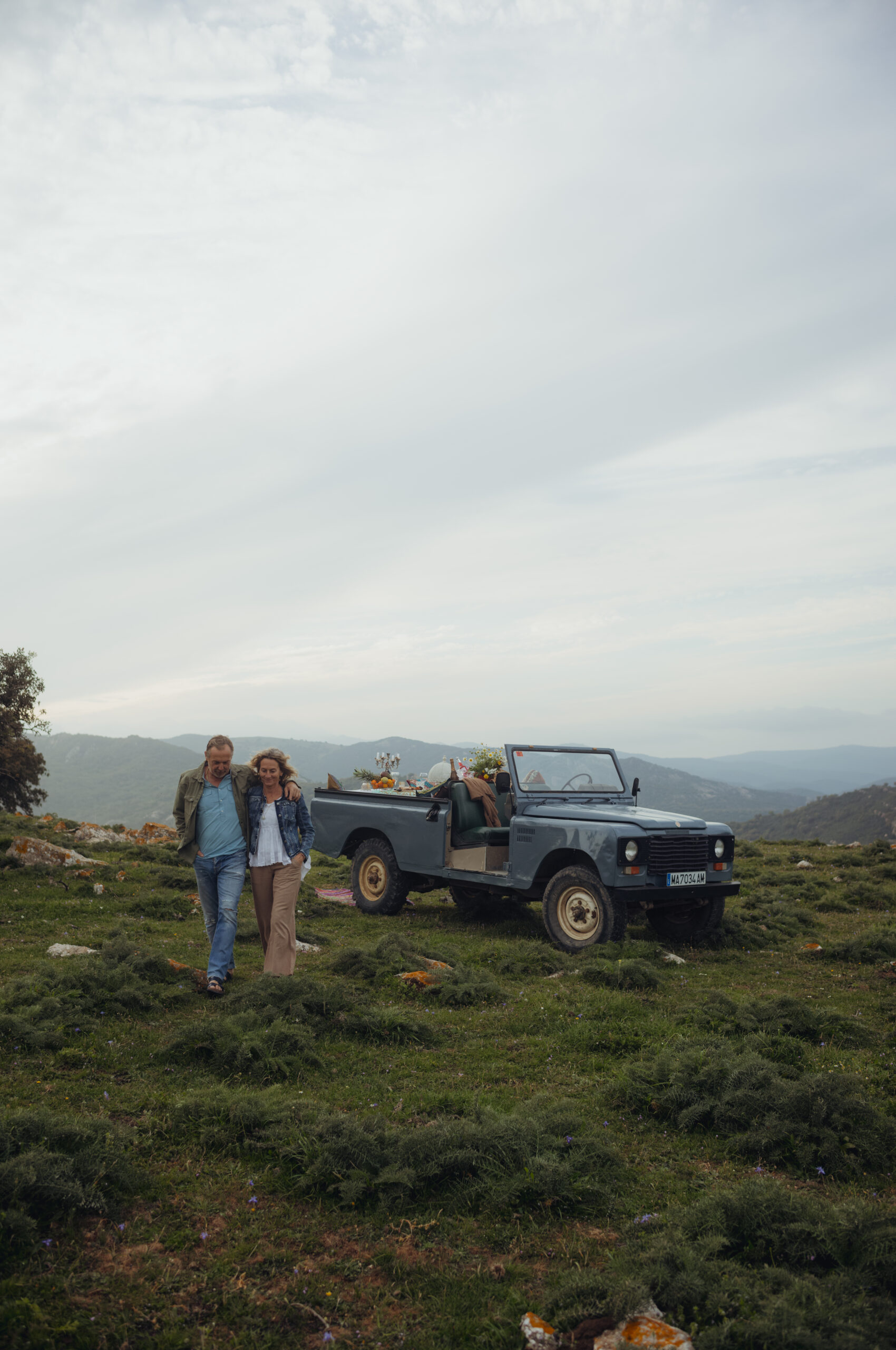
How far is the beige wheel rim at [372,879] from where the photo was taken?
11.5 meters

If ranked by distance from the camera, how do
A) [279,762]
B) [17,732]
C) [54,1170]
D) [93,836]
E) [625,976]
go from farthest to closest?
[17,732] < [93,836] < [625,976] < [279,762] < [54,1170]

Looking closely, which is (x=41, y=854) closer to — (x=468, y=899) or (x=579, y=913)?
(x=468, y=899)

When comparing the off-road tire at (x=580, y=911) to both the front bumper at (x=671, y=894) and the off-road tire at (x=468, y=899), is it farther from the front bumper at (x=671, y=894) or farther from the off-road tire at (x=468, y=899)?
the off-road tire at (x=468, y=899)

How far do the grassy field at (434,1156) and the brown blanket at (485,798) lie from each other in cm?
332

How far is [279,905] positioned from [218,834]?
2.63 feet

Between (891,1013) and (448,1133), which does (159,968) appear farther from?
(891,1013)

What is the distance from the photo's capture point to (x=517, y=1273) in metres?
3.23

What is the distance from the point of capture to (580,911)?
29.8ft

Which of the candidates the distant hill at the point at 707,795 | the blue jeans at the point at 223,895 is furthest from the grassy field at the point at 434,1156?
the distant hill at the point at 707,795

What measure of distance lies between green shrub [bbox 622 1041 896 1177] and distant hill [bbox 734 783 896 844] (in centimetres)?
6279

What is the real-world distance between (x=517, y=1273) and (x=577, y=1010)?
3.54m

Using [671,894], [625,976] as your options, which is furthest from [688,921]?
[625,976]

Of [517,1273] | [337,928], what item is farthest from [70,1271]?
[337,928]

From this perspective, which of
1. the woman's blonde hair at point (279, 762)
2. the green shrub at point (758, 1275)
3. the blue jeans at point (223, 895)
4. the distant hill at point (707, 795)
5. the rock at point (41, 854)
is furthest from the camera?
the distant hill at point (707, 795)
